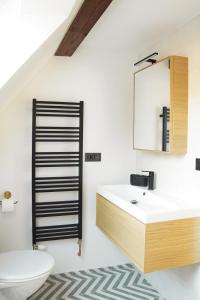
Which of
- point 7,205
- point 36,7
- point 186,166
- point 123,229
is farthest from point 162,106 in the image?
point 7,205

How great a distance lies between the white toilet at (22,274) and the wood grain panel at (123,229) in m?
0.57

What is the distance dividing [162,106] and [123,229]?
108 cm

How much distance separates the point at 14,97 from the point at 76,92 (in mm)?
612

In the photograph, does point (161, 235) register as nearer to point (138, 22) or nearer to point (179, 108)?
point (179, 108)

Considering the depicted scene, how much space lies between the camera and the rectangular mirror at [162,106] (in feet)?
6.91

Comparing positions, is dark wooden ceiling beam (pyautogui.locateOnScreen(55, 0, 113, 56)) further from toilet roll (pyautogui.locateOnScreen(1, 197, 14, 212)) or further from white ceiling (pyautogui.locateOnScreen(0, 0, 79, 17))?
toilet roll (pyautogui.locateOnScreen(1, 197, 14, 212))

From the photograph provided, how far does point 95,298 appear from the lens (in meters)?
2.37

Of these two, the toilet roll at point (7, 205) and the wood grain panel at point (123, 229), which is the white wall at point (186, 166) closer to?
the wood grain panel at point (123, 229)

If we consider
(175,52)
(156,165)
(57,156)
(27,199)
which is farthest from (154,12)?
(27,199)

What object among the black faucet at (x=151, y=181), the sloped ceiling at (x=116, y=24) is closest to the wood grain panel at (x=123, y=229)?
the black faucet at (x=151, y=181)

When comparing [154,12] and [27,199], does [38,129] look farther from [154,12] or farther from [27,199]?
[154,12]

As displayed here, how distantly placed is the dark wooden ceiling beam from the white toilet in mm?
1763

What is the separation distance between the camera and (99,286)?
2.56 m

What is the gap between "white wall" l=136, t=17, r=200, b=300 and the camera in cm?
202
